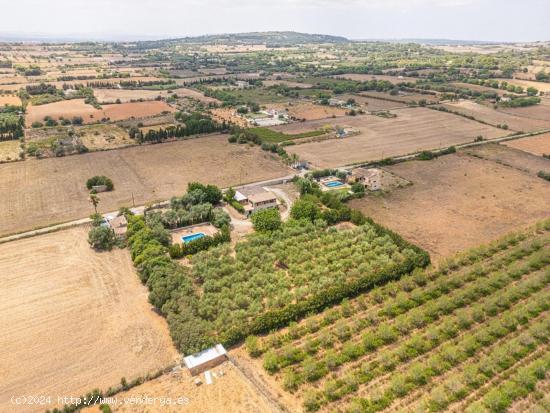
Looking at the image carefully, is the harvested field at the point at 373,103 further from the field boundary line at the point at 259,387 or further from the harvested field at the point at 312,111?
the field boundary line at the point at 259,387

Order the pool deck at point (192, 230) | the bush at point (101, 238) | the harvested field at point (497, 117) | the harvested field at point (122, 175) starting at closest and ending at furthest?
the bush at point (101, 238) → the pool deck at point (192, 230) → the harvested field at point (122, 175) → the harvested field at point (497, 117)

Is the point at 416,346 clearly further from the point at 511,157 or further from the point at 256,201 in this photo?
the point at 511,157

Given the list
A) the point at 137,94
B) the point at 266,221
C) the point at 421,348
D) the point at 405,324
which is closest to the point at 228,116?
the point at 137,94

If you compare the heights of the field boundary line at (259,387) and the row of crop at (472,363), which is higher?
the row of crop at (472,363)

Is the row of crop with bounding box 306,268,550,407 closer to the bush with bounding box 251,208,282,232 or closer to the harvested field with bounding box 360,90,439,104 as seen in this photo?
the bush with bounding box 251,208,282,232

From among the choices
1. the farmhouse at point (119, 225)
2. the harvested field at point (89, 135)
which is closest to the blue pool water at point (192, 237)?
the farmhouse at point (119, 225)

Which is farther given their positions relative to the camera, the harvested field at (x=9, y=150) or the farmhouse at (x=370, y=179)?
the harvested field at (x=9, y=150)
